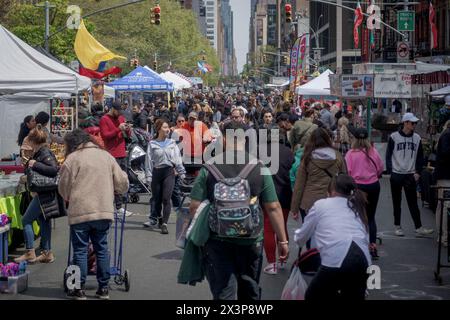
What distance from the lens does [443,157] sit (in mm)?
12570

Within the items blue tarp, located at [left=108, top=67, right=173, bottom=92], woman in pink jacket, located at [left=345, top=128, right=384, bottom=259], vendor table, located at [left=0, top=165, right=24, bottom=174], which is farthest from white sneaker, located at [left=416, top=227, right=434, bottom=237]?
blue tarp, located at [left=108, top=67, right=173, bottom=92]

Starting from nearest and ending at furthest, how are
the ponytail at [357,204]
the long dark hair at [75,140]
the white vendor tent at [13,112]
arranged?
the ponytail at [357,204] < the long dark hair at [75,140] < the white vendor tent at [13,112]

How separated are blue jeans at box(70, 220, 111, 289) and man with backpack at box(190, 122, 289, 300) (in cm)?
224

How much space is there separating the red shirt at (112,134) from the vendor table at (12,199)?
3309mm

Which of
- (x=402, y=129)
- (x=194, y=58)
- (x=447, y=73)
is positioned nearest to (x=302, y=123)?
(x=402, y=129)

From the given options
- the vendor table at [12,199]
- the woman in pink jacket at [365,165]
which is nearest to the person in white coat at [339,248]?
the woman in pink jacket at [365,165]

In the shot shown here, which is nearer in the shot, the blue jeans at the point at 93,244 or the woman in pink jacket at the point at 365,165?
the blue jeans at the point at 93,244

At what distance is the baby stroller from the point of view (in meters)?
17.8

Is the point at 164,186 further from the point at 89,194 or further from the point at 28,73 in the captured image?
the point at 89,194

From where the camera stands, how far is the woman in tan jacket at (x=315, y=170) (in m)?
9.67

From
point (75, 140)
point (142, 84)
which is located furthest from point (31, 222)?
point (142, 84)

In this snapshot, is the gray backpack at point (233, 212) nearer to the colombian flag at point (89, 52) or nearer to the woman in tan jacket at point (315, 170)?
the woman in tan jacket at point (315, 170)

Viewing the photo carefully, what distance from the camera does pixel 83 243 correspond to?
8.81 meters

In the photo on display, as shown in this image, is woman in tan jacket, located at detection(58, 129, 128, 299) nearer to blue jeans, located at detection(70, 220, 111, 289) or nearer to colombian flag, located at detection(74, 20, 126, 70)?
blue jeans, located at detection(70, 220, 111, 289)
